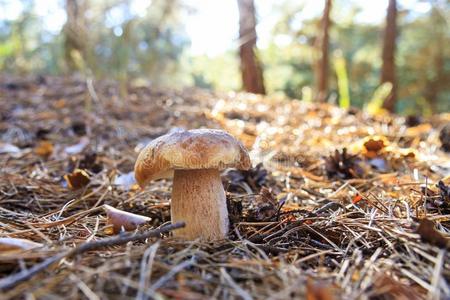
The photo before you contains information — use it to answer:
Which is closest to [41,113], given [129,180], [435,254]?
[129,180]

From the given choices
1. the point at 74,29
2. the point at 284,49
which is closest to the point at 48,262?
the point at 74,29

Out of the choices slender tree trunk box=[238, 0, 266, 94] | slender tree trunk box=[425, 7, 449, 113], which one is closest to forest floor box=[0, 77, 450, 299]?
slender tree trunk box=[238, 0, 266, 94]

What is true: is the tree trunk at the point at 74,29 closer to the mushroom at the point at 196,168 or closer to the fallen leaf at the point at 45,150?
the fallen leaf at the point at 45,150

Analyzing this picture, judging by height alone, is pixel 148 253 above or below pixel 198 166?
below

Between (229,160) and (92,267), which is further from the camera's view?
(229,160)

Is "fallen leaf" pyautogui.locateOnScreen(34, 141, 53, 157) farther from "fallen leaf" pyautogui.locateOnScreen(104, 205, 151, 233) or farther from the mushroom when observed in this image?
the mushroom

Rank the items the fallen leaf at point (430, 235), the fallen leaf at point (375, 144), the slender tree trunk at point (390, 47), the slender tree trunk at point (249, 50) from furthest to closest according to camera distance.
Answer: the slender tree trunk at point (390, 47) → the slender tree trunk at point (249, 50) → the fallen leaf at point (375, 144) → the fallen leaf at point (430, 235)

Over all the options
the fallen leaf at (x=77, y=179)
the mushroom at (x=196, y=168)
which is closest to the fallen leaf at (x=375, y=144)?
the mushroom at (x=196, y=168)

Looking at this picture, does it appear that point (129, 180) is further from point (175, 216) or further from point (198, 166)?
point (198, 166)

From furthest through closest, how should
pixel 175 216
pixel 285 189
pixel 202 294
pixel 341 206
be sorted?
pixel 285 189 < pixel 341 206 < pixel 175 216 < pixel 202 294
